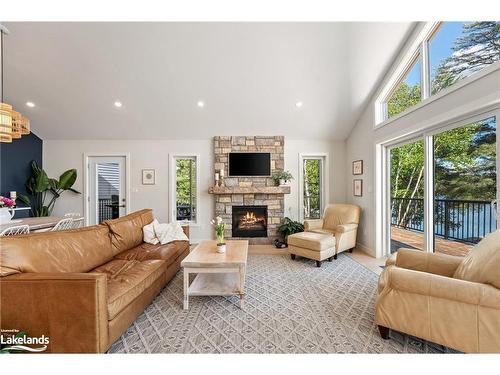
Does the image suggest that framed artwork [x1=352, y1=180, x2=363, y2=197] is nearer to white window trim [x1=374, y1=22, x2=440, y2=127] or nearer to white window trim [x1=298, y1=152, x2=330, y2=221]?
white window trim [x1=298, y1=152, x2=330, y2=221]

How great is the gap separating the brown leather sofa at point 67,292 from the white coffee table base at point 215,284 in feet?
1.26

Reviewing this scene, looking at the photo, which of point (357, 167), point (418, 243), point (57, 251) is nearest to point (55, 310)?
point (57, 251)

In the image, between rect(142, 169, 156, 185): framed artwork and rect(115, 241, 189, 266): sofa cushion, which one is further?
rect(142, 169, 156, 185): framed artwork

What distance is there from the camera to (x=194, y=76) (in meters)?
3.97

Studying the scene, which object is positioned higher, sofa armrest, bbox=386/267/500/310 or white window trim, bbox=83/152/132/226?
white window trim, bbox=83/152/132/226

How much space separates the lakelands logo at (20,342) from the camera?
1547 mm

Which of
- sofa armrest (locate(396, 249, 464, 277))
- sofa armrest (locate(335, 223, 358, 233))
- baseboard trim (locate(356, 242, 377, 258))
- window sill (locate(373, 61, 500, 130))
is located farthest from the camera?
baseboard trim (locate(356, 242, 377, 258))

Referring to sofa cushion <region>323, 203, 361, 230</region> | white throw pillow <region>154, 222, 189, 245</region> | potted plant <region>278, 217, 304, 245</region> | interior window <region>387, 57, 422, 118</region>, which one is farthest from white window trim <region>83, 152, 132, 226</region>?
interior window <region>387, 57, 422, 118</region>

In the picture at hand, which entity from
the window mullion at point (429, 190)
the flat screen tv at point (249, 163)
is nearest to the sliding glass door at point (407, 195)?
the window mullion at point (429, 190)

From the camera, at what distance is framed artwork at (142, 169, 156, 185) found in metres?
5.31

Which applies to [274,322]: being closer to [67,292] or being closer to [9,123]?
[67,292]

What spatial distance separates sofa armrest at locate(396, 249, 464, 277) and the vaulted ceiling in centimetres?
301

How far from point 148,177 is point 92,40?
109 inches
